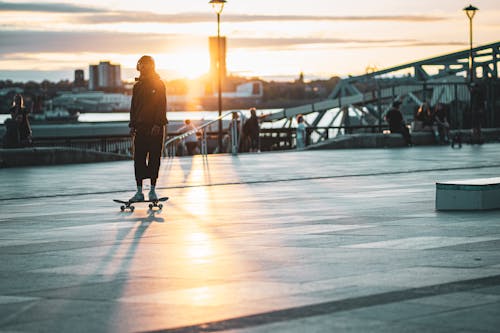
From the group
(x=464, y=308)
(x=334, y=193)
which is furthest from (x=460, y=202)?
(x=464, y=308)

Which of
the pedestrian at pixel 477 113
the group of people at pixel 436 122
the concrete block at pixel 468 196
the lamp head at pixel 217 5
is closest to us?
the concrete block at pixel 468 196

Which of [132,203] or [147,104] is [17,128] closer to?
[132,203]

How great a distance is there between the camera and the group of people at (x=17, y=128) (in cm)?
2455

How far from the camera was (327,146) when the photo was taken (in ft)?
102

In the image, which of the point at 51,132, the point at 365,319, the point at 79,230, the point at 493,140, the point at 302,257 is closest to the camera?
the point at 365,319

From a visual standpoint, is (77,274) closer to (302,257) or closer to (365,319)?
(302,257)

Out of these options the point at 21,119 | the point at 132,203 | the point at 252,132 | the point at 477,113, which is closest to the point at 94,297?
the point at 132,203

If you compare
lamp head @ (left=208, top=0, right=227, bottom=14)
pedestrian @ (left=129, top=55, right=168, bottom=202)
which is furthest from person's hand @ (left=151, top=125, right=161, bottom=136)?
lamp head @ (left=208, top=0, right=227, bottom=14)

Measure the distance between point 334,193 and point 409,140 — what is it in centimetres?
1800

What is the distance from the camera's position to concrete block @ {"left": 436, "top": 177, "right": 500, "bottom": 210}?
1135 cm

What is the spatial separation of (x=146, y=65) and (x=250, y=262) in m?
5.07

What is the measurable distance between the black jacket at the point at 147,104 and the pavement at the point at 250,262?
1.05 m

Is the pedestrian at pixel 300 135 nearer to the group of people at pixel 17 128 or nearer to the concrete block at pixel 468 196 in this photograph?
the group of people at pixel 17 128

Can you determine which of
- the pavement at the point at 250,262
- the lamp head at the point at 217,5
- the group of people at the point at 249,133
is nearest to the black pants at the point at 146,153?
the pavement at the point at 250,262
